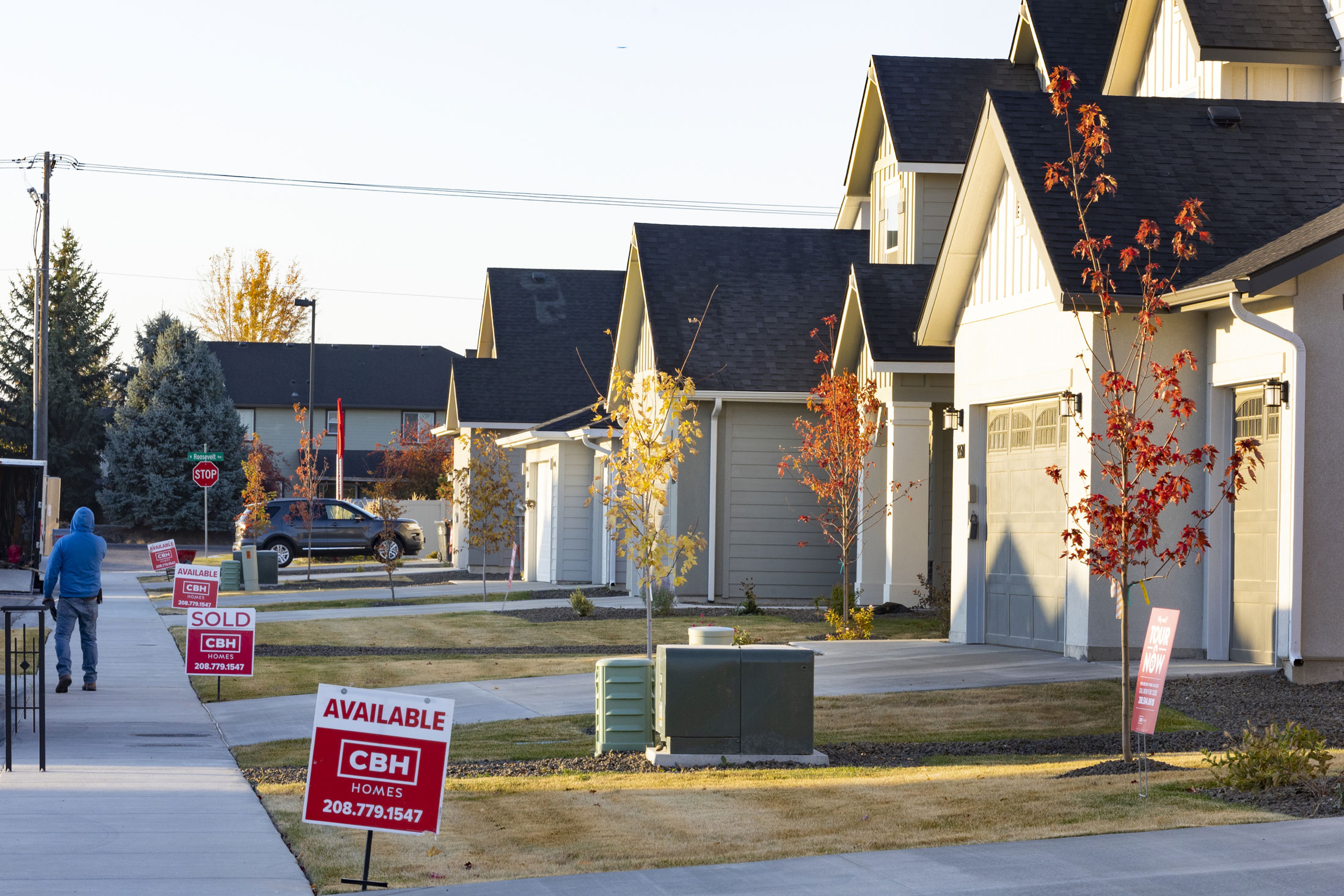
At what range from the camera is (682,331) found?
81.0ft

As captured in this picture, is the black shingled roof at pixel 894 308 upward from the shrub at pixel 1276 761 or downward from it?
upward

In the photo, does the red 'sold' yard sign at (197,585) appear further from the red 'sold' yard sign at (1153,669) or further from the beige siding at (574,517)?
the beige siding at (574,517)

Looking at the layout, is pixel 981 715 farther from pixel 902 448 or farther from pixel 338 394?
pixel 338 394

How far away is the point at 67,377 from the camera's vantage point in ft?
211

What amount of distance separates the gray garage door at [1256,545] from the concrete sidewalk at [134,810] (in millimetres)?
9355

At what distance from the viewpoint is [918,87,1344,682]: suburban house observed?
13391mm

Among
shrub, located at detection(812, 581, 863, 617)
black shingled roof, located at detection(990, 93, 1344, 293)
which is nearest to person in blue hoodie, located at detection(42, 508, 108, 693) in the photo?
shrub, located at detection(812, 581, 863, 617)

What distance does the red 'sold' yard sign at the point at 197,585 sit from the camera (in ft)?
55.2

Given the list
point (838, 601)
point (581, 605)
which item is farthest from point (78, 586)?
point (838, 601)

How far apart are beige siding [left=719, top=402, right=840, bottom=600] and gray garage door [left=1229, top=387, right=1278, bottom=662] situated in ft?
33.7

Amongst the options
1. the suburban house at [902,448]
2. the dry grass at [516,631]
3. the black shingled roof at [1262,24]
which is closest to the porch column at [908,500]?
the suburban house at [902,448]

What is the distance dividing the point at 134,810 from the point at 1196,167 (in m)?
12.0

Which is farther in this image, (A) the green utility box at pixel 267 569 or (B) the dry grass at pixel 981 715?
(A) the green utility box at pixel 267 569

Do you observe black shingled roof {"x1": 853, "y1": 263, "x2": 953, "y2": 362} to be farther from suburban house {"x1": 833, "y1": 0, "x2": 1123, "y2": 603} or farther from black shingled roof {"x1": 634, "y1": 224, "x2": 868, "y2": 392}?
black shingled roof {"x1": 634, "y1": 224, "x2": 868, "y2": 392}
